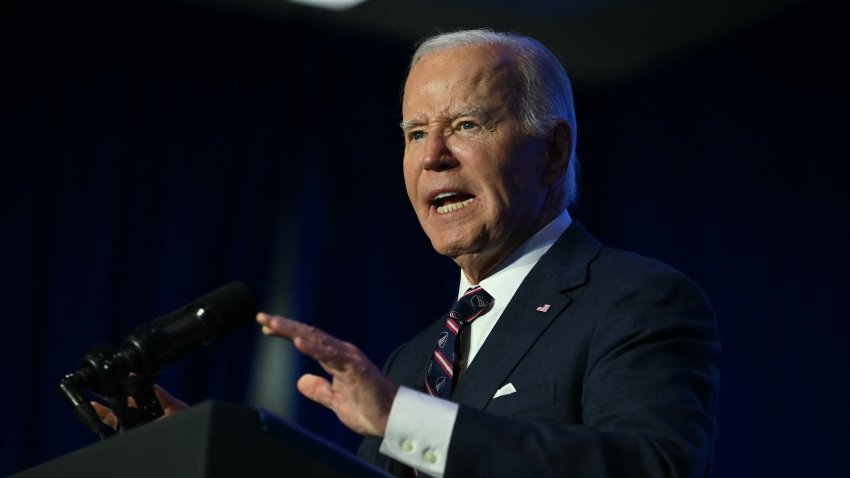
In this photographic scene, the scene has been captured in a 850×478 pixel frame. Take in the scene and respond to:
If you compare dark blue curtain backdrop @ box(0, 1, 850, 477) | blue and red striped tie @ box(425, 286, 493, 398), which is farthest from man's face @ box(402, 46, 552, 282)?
dark blue curtain backdrop @ box(0, 1, 850, 477)

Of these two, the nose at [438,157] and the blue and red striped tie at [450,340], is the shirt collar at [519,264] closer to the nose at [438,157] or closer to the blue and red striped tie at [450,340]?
the blue and red striped tie at [450,340]

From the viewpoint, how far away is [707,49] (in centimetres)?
529

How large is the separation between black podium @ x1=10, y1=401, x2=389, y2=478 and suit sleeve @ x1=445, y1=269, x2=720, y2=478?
345 mm

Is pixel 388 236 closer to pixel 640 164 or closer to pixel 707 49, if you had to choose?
pixel 640 164

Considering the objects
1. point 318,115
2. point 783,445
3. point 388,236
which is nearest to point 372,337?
point 388,236

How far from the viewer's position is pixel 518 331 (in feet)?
6.87

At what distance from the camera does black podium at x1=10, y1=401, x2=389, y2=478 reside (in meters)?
1.12

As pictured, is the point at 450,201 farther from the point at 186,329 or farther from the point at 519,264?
the point at 186,329

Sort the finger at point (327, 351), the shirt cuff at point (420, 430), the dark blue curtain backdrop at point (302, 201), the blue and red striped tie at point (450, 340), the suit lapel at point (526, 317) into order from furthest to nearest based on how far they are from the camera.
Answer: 1. the dark blue curtain backdrop at point (302, 201)
2. the blue and red striped tie at point (450, 340)
3. the suit lapel at point (526, 317)
4. the shirt cuff at point (420, 430)
5. the finger at point (327, 351)

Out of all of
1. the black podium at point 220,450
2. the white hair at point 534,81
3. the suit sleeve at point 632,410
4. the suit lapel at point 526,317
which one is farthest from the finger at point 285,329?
the white hair at point 534,81

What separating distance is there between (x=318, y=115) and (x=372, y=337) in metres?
1.06

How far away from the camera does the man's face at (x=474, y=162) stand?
2.38m

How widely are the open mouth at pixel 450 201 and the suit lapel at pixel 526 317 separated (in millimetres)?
227

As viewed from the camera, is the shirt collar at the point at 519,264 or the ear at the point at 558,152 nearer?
the shirt collar at the point at 519,264
